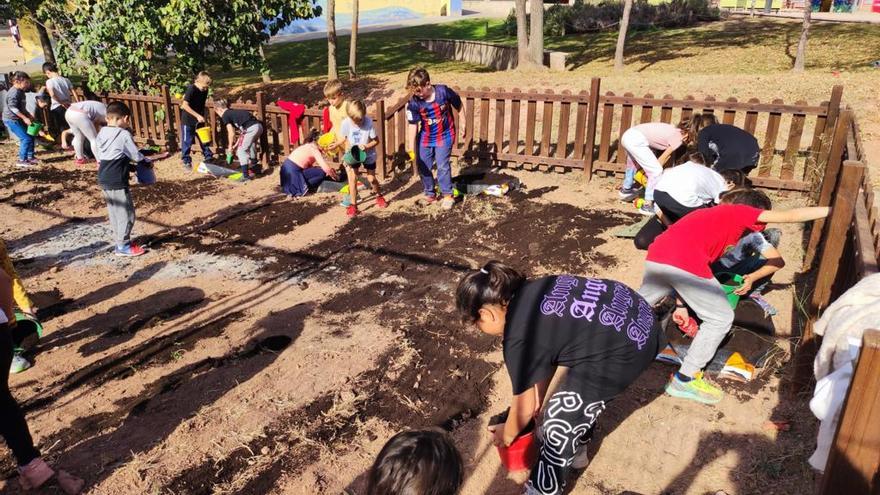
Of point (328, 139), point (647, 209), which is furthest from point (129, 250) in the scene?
point (647, 209)

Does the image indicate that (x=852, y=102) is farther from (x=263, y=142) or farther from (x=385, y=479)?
(x=385, y=479)

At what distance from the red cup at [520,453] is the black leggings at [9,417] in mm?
2544

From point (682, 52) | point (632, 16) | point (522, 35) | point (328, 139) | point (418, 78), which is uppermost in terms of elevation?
point (632, 16)

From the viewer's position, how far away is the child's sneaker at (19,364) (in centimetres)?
464

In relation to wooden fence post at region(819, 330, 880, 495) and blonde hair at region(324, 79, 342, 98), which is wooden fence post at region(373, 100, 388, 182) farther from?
wooden fence post at region(819, 330, 880, 495)

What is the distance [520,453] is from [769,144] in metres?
6.64

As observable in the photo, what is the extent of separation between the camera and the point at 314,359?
15.4 feet

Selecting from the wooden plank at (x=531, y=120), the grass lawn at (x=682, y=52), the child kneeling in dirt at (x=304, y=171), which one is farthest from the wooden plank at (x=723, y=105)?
the grass lawn at (x=682, y=52)

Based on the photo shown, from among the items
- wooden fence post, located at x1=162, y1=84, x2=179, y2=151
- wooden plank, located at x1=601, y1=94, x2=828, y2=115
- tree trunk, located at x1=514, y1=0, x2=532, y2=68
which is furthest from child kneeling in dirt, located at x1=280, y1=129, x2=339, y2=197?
tree trunk, located at x1=514, y1=0, x2=532, y2=68

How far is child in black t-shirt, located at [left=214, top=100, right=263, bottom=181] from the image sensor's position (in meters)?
9.83

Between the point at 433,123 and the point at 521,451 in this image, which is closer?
the point at 521,451

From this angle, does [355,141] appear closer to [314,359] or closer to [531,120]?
[531,120]

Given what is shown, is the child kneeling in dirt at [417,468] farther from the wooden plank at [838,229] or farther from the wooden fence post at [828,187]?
the wooden fence post at [828,187]

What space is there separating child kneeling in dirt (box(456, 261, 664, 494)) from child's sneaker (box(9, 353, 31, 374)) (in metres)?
3.84
